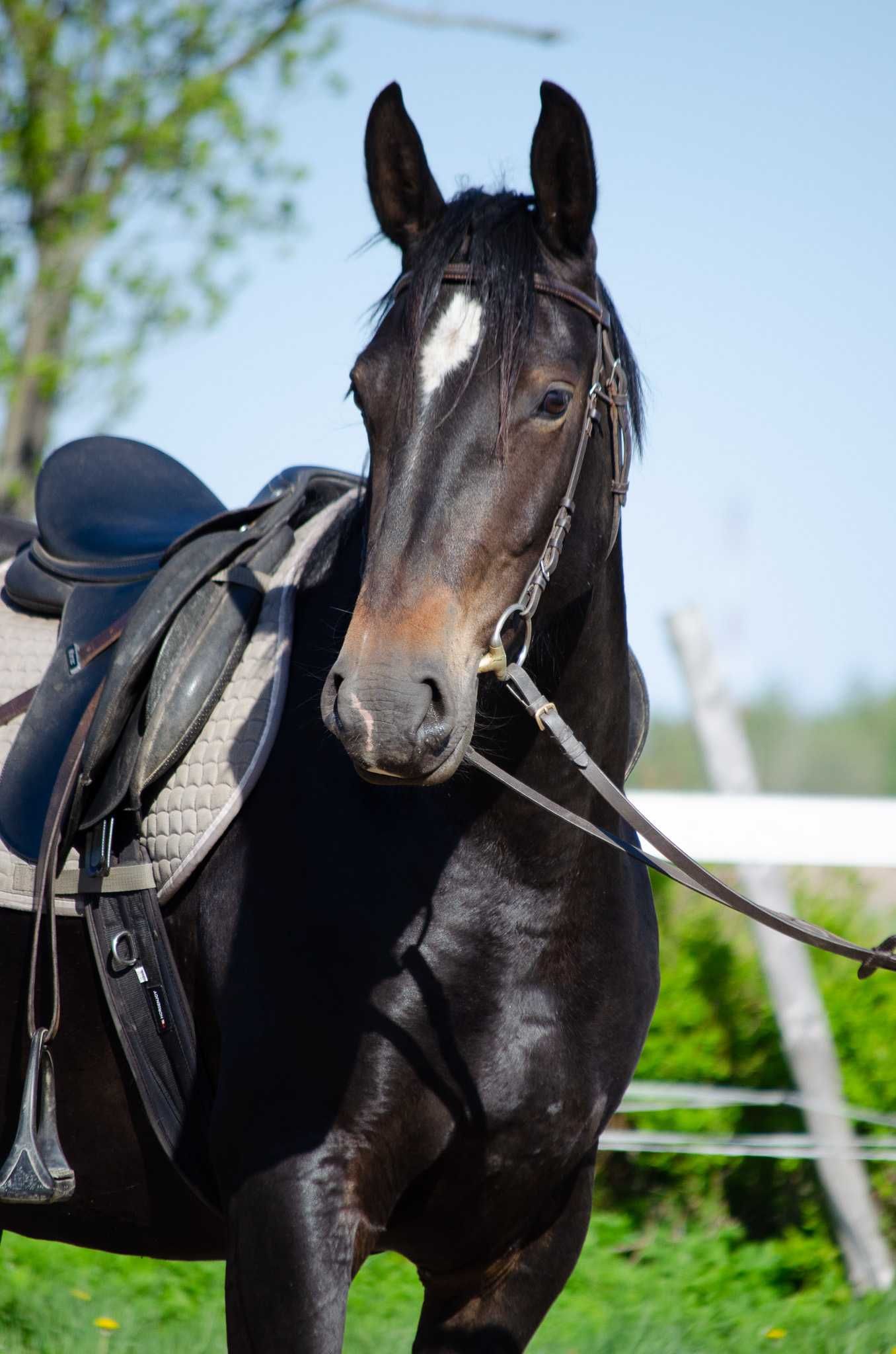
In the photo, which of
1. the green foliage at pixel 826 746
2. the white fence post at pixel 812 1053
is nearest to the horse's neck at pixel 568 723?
the white fence post at pixel 812 1053

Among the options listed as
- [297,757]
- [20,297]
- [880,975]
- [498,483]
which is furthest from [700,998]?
[20,297]

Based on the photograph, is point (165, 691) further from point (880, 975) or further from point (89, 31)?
point (89, 31)

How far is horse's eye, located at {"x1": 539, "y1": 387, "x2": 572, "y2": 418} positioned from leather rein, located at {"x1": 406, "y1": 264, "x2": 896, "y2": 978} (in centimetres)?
7

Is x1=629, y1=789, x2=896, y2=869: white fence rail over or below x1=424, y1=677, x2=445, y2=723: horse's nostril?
below

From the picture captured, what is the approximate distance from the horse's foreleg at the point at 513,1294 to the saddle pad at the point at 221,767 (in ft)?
3.04

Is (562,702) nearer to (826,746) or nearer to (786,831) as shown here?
(786,831)

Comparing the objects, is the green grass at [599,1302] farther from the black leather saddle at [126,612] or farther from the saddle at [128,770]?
the black leather saddle at [126,612]

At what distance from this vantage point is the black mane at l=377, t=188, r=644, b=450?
6.67ft

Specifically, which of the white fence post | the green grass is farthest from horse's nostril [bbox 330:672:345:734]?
the white fence post

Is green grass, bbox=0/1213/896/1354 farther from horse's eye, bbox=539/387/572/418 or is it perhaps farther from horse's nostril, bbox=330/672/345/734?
horse's eye, bbox=539/387/572/418

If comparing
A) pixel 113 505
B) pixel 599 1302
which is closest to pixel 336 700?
pixel 113 505

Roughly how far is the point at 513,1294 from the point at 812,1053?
2.30m

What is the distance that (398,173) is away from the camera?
2307mm

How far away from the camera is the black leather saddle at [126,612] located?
2.47m
